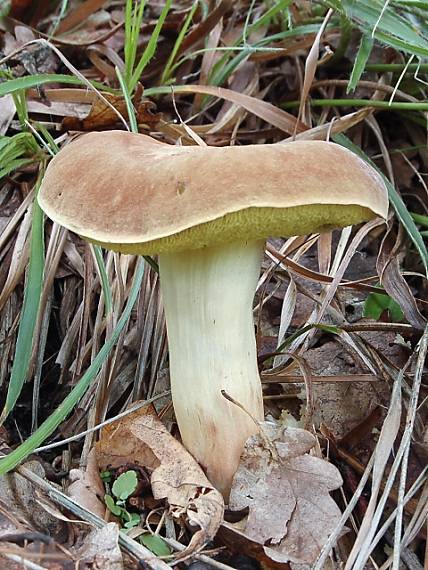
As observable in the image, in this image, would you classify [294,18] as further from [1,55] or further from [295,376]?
[295,376]

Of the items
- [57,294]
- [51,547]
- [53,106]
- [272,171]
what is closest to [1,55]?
[53,106]

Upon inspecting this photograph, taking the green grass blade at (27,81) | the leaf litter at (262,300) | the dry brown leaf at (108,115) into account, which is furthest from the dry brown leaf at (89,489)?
the dry brown leaf at (108,115)

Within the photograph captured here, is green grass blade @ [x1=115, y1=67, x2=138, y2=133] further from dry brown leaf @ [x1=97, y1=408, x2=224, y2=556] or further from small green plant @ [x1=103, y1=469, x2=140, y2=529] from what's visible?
small green plant @ [x1=103, y1=469, x2=140, y2=529]

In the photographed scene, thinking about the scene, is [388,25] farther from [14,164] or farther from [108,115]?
[14,164]

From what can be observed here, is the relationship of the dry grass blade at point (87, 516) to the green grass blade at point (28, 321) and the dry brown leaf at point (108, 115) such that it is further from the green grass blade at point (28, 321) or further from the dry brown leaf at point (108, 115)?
the dry brown leaf at point (108, 115)

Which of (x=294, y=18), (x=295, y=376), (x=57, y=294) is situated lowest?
(x=57, y=294)

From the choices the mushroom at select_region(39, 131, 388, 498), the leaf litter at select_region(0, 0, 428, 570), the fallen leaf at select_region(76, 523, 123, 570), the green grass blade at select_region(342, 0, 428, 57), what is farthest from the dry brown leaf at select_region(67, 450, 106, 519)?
the green grass blade at select_region(342, 0, 428, 57)
